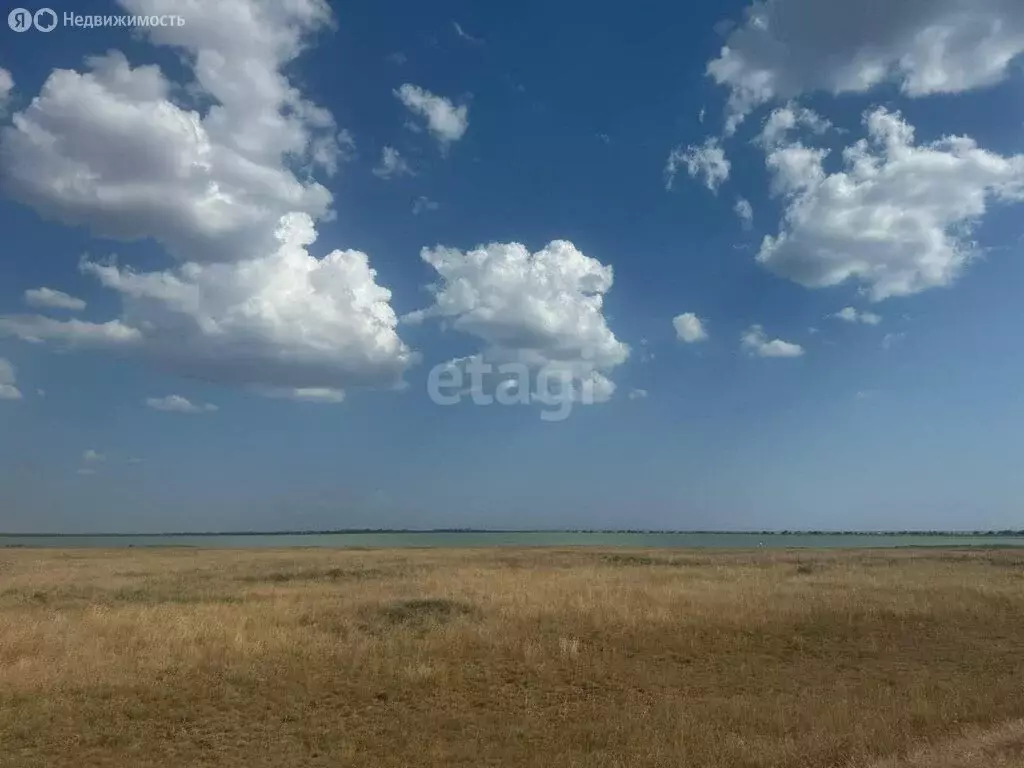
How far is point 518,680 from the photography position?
16.2 metres

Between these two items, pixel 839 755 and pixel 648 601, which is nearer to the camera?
pixel 839 755

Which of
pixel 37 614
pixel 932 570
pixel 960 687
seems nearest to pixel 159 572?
pixel 37 614

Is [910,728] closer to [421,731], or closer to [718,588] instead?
[421,731]

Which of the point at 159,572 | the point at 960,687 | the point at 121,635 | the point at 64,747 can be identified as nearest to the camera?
the point at 64,747

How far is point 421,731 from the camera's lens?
13.0m

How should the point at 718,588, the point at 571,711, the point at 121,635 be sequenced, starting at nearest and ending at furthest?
the point at 571,711, the point at 121,635, the point at 718,588

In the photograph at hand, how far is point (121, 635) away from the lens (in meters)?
19.9

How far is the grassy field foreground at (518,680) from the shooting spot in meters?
11.9

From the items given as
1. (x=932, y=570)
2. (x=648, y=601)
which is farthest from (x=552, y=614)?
(x=932, y=570)

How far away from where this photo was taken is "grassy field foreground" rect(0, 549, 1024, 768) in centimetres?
1185

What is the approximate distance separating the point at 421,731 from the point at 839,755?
260 inches

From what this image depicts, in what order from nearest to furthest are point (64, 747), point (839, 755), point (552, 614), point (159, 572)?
point (839, 755) → point (64, 747) → point (552, 614) → point (159, 572)

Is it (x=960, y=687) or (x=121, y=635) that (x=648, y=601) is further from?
(x=121, y=635)

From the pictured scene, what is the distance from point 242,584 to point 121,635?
17354 mm
